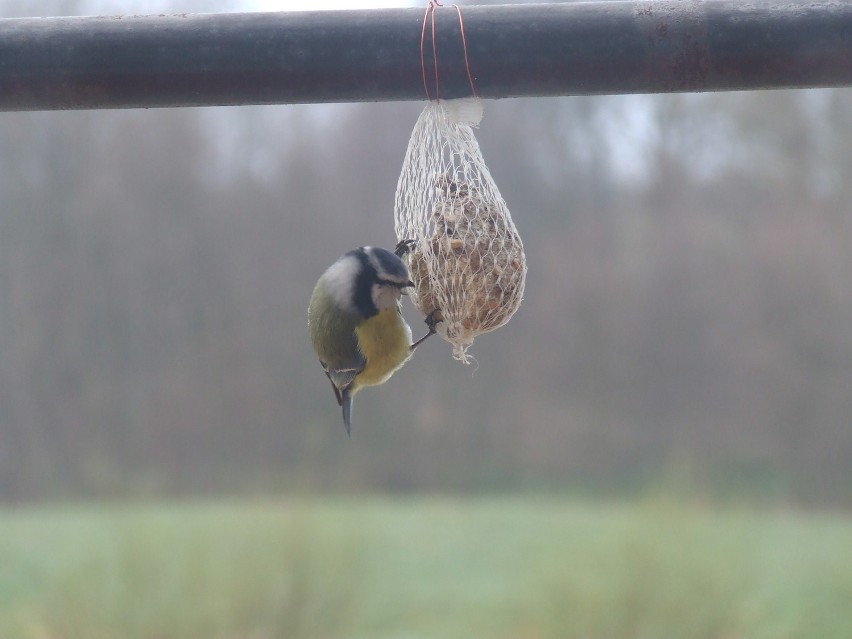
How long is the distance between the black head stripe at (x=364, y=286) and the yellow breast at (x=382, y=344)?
0.16 ft

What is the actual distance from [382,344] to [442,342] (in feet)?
35.2

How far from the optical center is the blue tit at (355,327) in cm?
215

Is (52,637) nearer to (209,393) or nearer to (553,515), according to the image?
(553,515)

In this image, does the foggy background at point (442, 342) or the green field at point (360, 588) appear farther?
the foggy background at point (442, 342)

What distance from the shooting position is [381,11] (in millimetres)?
1510

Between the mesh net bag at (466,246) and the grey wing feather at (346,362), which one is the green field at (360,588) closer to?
the grey wing feather at (346,362)

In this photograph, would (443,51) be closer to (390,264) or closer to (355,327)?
(390,264)

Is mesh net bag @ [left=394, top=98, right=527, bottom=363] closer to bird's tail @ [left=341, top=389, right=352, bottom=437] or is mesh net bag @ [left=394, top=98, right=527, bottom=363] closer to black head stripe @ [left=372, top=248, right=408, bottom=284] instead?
black head stripe @ [left=372, top=248, right=408, bottom=284]

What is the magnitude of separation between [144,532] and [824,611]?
4704mm

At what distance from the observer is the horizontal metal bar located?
1490 millimetres

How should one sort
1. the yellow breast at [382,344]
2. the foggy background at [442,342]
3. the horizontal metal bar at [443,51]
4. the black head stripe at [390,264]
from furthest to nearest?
the foggy background at [442,342], the yellow breast at [382,344], the black head stripe at [390,264], the horizontal metal bar at [443,51]

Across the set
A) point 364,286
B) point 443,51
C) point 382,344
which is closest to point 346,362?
point 382,344

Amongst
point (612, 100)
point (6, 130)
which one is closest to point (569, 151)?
point (612, 100)

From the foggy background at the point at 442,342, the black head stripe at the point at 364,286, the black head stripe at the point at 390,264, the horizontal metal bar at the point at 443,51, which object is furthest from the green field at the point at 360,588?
the foggy background at the point at 442,342
